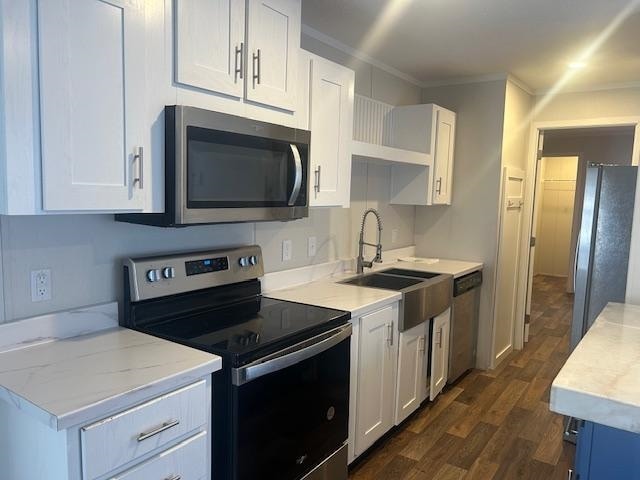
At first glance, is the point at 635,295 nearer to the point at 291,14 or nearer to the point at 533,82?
the point at 291,14

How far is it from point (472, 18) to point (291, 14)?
3.52ft

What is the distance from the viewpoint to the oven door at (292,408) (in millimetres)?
1618

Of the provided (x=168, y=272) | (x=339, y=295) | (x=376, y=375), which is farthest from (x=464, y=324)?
(x=168, y=272)

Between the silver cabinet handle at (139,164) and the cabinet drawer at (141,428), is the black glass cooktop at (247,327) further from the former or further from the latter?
the silver cabinet handle at (139,164)

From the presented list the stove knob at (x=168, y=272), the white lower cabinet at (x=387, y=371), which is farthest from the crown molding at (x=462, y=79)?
the stove knob at (x=168, y=272)

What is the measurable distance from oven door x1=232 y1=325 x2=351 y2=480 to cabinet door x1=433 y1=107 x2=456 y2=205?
199cm

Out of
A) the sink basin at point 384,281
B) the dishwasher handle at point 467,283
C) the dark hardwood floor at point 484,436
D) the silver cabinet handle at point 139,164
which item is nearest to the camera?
the silver cabinet handle at point 139,164

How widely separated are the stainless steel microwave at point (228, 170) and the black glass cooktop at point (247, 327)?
42 cm

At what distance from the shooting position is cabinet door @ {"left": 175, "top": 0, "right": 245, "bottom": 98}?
162cm

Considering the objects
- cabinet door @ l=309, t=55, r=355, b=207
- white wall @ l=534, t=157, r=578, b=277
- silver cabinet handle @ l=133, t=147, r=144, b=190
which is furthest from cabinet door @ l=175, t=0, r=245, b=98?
white wall @ l=534, t=157, r=578, b=277

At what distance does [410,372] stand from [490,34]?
2048mm

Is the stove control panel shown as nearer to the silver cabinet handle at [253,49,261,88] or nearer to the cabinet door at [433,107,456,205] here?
the silver cabinet handle at [253,49,261,88]

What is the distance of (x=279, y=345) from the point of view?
1.74m

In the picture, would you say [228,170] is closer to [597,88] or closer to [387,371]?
[387,371]
